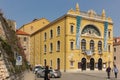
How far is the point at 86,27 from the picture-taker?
214ft

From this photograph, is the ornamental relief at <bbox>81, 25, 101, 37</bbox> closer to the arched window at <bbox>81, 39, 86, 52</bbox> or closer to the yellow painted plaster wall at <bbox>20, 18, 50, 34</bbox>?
the arched window at <bbox>81, 39, 86, 52</bbox>

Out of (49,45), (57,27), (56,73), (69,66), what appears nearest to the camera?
(56,73)

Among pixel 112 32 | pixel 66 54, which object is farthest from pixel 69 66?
pixel 112 32

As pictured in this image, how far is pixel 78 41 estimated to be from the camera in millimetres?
62406

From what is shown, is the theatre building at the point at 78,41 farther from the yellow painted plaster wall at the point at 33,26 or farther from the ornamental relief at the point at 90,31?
the yellow painted plaster wall at the point at 33,26

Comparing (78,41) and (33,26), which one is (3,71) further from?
(33,26)

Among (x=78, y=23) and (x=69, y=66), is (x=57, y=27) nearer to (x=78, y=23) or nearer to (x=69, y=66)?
(x=78, y=23)

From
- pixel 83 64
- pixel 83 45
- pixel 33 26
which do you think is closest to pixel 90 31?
pixel 83 45

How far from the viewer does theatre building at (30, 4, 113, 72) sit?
201ft

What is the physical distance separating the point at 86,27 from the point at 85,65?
357 inches

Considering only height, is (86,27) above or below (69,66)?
above

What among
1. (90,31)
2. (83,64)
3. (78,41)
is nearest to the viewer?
(78,41)

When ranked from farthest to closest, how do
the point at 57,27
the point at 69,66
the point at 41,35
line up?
the point at 41,35 < the point at 57,27 < the point at 69,66

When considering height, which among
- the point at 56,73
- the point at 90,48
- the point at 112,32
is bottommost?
the point at 56,73
